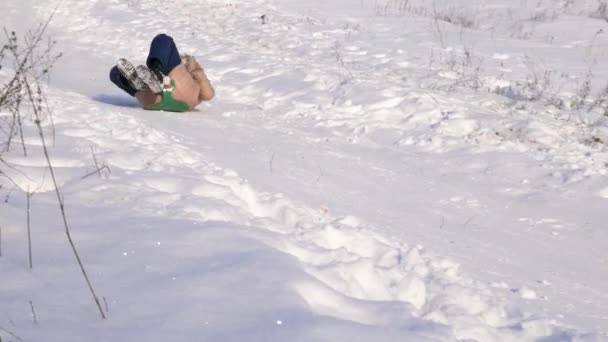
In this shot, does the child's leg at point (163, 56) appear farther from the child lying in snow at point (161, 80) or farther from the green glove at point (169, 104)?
the green glove at point (169, 104)

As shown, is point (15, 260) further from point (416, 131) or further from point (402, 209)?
point (416, 131)

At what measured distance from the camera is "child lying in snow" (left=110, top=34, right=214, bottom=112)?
6195mm

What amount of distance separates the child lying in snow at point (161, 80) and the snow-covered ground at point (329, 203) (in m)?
0.22

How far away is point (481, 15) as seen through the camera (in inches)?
512

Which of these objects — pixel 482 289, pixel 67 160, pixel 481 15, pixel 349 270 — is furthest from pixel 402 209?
pixel 481 15

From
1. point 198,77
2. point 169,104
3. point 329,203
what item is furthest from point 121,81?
point 329,203

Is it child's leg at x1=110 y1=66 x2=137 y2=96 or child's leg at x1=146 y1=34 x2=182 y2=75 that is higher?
child's leg at x1=146 y1=34 x2=182 y2=75

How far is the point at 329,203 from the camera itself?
4.07 m

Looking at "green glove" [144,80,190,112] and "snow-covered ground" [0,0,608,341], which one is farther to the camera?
"green glove" [144,80,190,112]

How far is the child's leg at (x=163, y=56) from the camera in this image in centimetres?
622

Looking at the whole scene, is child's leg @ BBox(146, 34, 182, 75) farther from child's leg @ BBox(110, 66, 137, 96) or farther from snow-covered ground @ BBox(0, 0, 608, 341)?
snow-covered ground @ BBox(0, 0, 608, 341)

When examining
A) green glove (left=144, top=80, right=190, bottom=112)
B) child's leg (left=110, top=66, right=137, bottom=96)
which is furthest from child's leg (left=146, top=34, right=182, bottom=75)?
child's leg (left=110, top=66, right=137, bottom=96)

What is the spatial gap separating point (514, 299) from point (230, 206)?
4.36 ft

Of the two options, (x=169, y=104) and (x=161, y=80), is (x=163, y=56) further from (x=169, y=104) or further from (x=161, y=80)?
(x=169, y=104)
